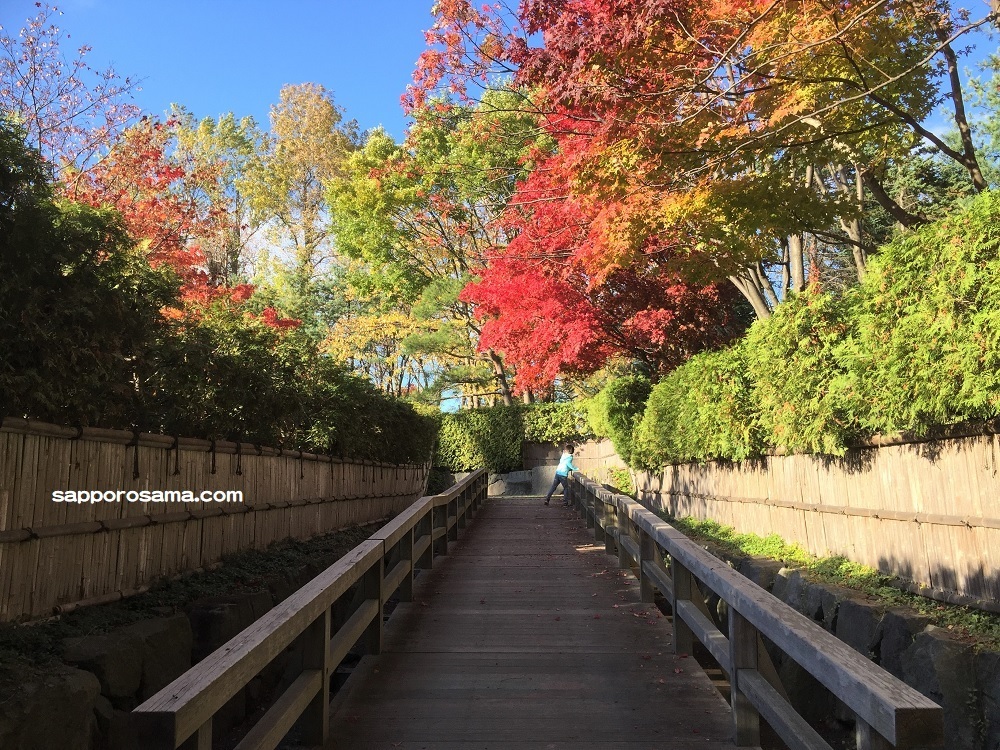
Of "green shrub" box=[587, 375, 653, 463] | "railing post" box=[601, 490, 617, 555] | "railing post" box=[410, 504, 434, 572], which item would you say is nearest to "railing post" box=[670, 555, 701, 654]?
"railing post" box=[410, 504, 434, 572]

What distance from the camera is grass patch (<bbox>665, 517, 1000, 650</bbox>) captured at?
453 centimetres

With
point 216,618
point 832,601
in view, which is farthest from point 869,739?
point 216,618

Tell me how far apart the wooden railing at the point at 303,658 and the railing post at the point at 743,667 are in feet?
6.21

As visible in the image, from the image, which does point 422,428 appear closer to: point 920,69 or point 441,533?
point 441,533

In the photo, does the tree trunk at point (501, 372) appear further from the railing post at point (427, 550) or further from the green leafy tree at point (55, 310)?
the green leafy tree at point (55, 310)

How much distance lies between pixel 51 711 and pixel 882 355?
17.6ft

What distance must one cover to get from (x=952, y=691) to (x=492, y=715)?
2464mm

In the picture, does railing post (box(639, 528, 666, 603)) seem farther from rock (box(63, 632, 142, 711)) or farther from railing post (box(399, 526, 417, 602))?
rock (box(63, 632, 142, 711))

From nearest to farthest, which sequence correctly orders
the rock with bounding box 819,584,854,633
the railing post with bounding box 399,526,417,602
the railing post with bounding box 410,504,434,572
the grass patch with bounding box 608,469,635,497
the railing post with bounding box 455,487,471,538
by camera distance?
1. the rock with bounding box 819,584,854,633
2. the railing post with bounding box 399,526,417,602
3. the railing post with bounding box 410,504,434,572
4. the railing post with bounding box 455,487,471,538
5. the grass patch with bounding box 608,469,635,497

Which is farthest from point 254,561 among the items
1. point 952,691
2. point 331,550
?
point 952,691

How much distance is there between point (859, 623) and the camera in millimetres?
5355

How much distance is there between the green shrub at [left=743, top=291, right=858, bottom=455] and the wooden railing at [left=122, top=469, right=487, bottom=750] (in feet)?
11.8

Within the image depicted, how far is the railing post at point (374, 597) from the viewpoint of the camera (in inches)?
198

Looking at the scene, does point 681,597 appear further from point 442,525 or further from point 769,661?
point 442,525
